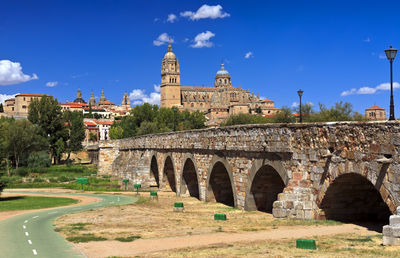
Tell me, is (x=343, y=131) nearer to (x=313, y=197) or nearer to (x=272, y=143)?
(x=313, y=197)

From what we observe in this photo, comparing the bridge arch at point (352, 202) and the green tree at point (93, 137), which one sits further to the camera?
the green tree at point (93, 137)

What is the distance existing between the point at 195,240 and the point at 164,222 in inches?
189

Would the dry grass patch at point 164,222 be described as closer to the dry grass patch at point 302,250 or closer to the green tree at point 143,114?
the dry grass patch at point 302,250

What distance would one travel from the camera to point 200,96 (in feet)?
608

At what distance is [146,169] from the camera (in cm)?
4091

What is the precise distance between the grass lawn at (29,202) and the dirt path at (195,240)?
14.3 meters

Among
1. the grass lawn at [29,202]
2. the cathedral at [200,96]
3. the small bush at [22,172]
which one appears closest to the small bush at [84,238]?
the grass lawn at [29,202]

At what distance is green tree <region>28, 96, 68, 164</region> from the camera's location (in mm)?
76750

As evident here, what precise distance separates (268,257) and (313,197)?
4986 mm

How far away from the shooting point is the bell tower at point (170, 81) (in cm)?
17362

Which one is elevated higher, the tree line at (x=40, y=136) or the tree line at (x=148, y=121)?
the tree line at (x=148, y=121)

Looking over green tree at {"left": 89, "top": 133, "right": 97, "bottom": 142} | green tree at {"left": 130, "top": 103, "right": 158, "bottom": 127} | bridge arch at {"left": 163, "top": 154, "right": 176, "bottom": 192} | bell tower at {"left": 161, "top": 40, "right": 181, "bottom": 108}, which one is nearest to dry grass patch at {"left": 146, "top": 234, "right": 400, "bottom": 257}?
bridge arch at {"left": 163, "top": 154, "right": 176, "bottom": 192}

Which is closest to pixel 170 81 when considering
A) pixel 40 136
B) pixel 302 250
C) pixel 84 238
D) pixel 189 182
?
pixel 40 136

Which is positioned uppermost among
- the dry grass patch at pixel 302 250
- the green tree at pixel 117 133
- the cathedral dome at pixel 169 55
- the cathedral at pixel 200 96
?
the cathedral dome at pixel 169 55
